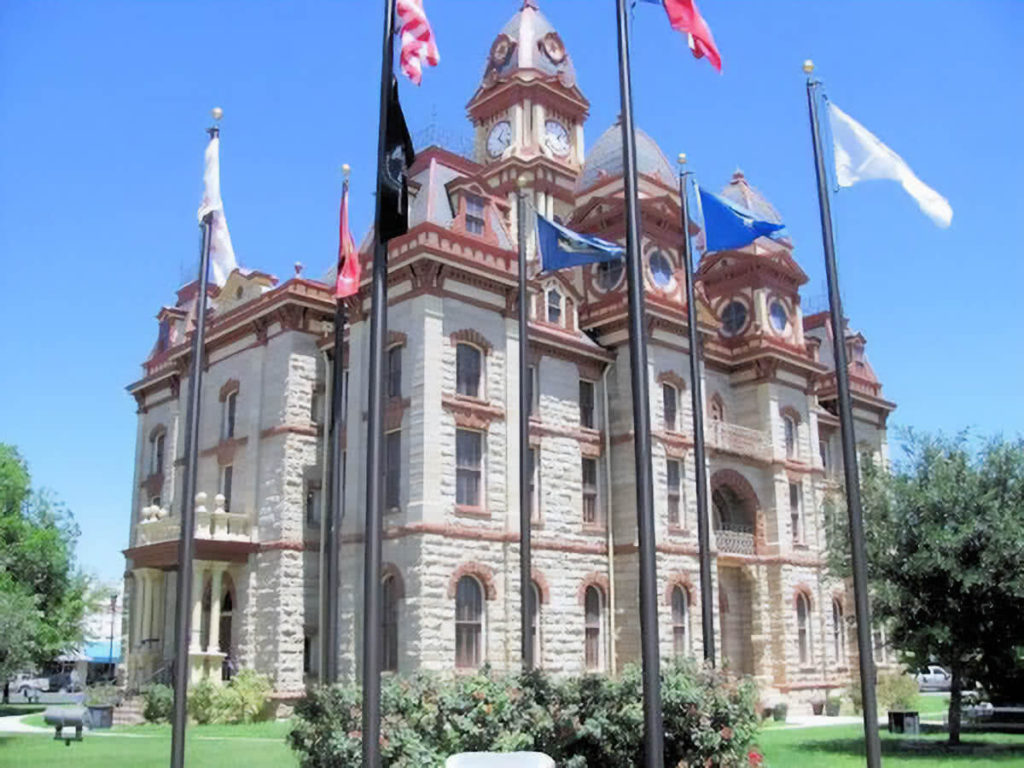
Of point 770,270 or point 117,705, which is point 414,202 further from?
point 117,705

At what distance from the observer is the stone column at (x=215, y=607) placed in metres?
31.1

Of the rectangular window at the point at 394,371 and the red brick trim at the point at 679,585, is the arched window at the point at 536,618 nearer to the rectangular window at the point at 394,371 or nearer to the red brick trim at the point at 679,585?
the red brick trim at the point at 679,585

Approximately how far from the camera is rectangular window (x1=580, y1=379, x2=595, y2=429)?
34.6m

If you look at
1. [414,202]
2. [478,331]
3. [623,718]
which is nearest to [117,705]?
[478,331]

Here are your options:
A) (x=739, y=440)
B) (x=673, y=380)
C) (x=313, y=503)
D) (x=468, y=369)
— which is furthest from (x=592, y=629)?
(x=739, y=440)

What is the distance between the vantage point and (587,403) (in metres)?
34.8

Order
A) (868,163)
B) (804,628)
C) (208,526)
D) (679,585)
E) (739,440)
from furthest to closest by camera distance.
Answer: (804,628), (739,440), (679,585), (208,526), (868,163)

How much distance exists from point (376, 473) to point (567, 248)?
378 inches

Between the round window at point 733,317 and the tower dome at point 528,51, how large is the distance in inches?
452

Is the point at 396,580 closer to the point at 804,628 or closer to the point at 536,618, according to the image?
the point at 536,618

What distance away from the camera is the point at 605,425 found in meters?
34.4

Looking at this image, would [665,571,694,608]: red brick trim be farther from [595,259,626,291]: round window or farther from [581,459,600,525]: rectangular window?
[595,259,626,291]: round window

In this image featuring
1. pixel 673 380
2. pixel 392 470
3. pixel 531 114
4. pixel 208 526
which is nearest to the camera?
pixel 392 470

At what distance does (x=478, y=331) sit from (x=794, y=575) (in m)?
15.9
